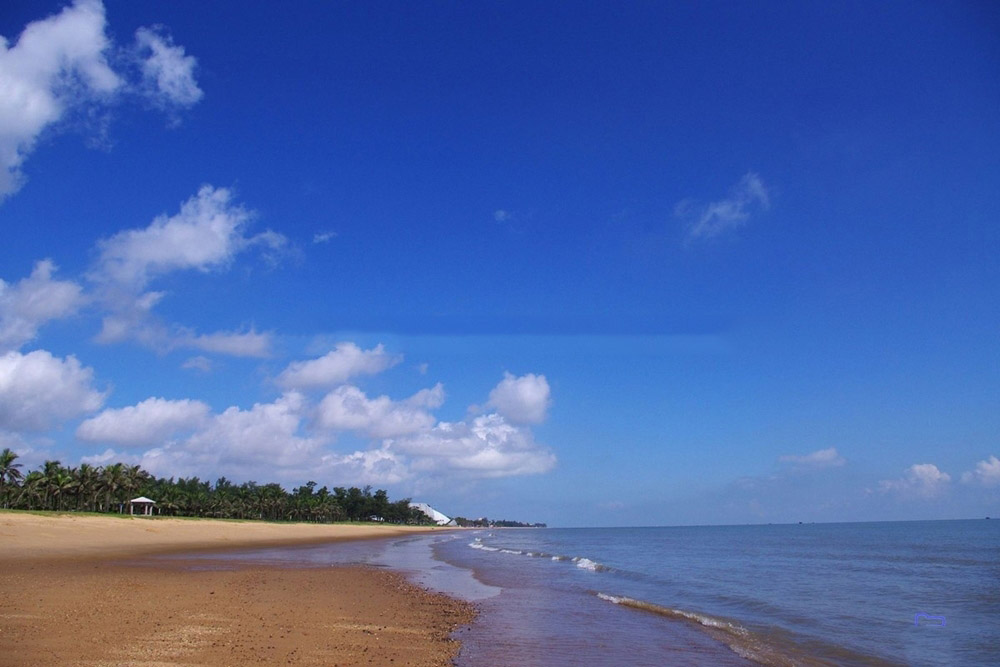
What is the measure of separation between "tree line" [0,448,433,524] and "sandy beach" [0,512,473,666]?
52448mm

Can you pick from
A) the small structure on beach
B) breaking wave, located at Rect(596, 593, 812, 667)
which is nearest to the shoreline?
breaking wave, located at Rect(596, 593, 812, 667)

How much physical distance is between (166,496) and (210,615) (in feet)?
315

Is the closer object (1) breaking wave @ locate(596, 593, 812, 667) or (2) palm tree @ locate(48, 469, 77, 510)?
(1) breaking wave @ locate(596, 593, 812, 667)

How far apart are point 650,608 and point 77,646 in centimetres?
1641

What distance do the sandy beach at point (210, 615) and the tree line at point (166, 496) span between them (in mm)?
52448

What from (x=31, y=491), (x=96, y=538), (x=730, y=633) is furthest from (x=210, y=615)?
(x=31, y=491)

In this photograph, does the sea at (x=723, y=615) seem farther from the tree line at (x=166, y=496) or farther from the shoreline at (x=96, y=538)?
the tree line at (x=166, y=496)

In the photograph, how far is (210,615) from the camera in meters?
13.9

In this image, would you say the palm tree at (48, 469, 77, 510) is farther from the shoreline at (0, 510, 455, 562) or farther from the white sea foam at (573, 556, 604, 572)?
Result: the white sea foam at (573, 556, 604, 572)

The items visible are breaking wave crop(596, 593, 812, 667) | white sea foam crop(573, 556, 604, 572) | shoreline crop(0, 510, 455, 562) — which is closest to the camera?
breaking wave crop(596, 593, 812, 667)

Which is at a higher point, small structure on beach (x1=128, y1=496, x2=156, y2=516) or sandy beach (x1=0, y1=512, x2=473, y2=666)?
sandy beach (x1=0, y1=512, x2=473, y2=666)

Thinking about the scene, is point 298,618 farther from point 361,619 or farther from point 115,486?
point 115,486

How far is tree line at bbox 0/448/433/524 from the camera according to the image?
70.1 m

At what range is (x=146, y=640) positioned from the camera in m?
10.9
